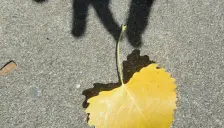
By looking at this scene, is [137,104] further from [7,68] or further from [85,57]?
[7,68]

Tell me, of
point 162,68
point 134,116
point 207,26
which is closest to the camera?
point 134,116

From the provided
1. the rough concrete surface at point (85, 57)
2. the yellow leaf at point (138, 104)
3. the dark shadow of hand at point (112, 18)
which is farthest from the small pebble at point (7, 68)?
the yellow leaf at point (138, 104)

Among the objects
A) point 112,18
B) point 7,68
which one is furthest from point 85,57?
point 7,68

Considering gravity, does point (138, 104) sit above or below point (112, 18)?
below

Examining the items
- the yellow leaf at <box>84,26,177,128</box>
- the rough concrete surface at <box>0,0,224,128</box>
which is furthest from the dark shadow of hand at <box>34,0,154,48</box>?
the yellow leaf at <box>84,26,177,128</box>

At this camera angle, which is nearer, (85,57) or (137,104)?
(137,104)

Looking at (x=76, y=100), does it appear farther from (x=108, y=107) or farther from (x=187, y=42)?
(x=187, y=42)

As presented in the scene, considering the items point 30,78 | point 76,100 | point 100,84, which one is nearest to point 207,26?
point 100,84
